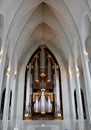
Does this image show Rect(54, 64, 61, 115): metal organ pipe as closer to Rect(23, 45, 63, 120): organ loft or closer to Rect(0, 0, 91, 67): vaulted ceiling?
Rect(23, 45, 63, 120): organ loft

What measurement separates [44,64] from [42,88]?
234 centimetres

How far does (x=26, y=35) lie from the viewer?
13.7 meters

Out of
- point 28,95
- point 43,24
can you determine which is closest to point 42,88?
point 28,95

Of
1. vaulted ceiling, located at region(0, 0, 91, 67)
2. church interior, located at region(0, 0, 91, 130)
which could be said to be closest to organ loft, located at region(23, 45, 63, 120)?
church interior, located at region(0, 0, 91, 130)

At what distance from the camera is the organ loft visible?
482 inches

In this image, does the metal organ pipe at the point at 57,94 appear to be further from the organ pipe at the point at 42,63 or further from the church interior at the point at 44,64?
the organ pipe at the point at 42,63

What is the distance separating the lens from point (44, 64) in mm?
14422

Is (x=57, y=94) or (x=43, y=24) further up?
(x=43, y=24)

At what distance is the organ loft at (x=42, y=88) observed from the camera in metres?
12.2

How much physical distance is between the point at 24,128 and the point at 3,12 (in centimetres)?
802

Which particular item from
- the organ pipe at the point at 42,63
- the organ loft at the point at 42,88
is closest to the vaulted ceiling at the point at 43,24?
the organ pipe at the point at 42,63

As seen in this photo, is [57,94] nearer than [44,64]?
Yes

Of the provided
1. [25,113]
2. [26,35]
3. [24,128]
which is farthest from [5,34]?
[24,128]

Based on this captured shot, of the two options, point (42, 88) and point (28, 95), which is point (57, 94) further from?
point (28, 95)
